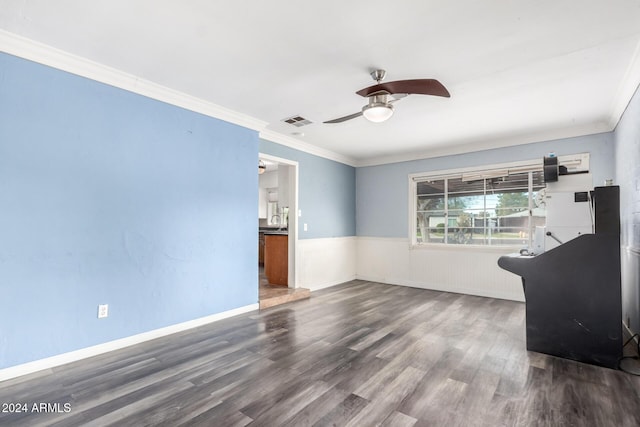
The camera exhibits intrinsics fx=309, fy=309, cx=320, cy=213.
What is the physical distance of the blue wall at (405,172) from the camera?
4.26 m

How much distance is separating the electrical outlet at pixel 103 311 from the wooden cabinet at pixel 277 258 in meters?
2.88

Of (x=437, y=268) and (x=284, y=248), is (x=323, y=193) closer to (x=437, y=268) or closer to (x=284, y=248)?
(x=284, y=248)

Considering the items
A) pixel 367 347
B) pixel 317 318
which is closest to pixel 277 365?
pixel 367 347

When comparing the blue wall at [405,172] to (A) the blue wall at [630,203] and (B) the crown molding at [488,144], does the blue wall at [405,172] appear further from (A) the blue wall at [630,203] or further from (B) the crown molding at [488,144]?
(A) the blue wall at [630,203]

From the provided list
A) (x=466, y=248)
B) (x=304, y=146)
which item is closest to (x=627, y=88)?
(x=466, y=248)

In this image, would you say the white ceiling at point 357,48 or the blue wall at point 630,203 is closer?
the white ceiling at point 357,48

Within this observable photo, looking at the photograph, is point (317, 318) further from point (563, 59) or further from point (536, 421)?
point (563, 59)

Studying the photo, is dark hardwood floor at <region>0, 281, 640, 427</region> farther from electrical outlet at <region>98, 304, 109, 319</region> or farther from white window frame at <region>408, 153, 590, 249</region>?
white window frame at <region>408, 153, 590, 249</region>

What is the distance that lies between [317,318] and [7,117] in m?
3.49

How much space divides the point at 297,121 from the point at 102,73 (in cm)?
219

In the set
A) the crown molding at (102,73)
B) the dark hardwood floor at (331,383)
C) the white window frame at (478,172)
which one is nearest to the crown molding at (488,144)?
the white window frame at (478,172)

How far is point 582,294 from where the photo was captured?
263 centimetres

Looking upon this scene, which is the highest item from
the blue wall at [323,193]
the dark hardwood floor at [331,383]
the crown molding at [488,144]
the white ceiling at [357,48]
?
the white ceiling at [357,48]

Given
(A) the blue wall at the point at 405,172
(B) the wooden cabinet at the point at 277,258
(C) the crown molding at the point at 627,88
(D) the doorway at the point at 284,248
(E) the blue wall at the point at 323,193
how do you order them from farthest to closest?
(B) the wooden cabinet at the point at 277,258, (E) the blue wall at the point at 323,193, (D) the doorway at the point at 284,248, (A) the blue wall at the point at 405,172, (C) the crown molding at the point at 627,88
